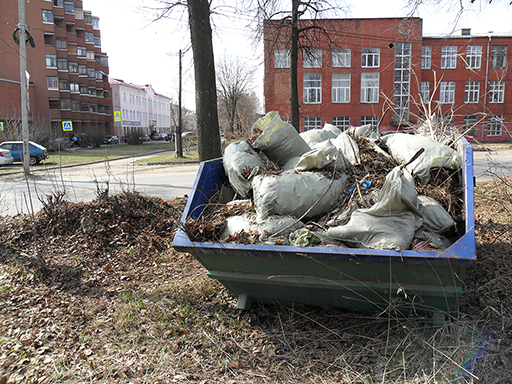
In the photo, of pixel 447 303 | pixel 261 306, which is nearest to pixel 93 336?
pixel 261 306

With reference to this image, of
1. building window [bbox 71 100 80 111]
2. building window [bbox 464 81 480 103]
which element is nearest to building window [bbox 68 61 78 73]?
building window [bbox 71 100 80 111]

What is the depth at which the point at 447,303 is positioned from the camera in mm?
2602

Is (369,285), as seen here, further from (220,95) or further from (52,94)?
(52,94)

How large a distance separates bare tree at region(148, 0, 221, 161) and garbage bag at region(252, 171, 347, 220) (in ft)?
11.5

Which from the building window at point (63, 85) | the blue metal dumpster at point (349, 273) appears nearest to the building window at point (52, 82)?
the building window at point (63, 85)

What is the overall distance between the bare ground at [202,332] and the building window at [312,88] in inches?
1315

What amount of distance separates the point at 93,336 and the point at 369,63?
37739 mm

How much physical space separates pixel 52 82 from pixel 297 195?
52.9 metres

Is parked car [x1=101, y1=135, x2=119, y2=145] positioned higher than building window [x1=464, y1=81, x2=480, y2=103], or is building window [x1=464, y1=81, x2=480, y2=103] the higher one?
building window [x1=464, y1=81, x2=480, y2=103]

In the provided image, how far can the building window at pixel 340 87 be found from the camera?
3659cm

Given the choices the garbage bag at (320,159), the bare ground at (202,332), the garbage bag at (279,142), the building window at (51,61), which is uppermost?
the building window at (51,61)

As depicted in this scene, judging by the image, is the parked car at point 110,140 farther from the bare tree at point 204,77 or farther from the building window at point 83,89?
the bare tree at point 204,77

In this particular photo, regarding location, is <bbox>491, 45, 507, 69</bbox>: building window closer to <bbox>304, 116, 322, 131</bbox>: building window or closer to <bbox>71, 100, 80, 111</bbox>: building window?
<bbox>304, 116, 322, 131</bbox>: building window

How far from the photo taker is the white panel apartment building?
208 ft
